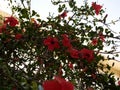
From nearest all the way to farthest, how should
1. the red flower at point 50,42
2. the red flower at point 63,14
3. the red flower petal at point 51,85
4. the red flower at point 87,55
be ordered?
the red flower petal at point 51,85 → the red flower at point 50,42 → the red flower at point 87,55 → the red flower at point 63,14

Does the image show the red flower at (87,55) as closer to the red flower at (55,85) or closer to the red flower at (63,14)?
→ the red flower at (63,14)

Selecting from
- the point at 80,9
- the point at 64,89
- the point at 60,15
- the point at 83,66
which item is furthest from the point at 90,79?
the point at 64,89

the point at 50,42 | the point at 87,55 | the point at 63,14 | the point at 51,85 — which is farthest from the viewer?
the point at 63,14

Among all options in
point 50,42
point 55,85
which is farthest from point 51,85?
point 50,42

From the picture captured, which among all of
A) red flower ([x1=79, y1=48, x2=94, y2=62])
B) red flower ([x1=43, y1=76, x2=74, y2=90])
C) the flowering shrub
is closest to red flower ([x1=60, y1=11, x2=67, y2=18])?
the flowering shrub

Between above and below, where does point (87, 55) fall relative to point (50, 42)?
below

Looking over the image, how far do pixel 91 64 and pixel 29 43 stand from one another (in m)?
0.73

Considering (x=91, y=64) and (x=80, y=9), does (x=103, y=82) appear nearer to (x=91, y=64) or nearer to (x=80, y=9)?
(x=91, y=64)

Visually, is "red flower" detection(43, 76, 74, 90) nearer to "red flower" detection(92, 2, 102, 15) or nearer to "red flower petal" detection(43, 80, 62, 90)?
"red flower petal" detection(43, 80, 62, 90)

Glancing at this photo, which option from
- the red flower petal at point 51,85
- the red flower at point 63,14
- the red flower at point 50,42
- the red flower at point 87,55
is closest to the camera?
the red flower petal at point 51,85

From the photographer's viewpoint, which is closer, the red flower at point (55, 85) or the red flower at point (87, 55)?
the red flower at point (55, 85)

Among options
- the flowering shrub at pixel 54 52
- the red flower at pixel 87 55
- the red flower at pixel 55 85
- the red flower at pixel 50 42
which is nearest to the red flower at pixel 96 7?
the flowering shrub at pixel 54 52

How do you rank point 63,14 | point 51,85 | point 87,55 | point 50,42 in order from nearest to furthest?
point 51,85 → point 50,42 → point 87,55 → point 63,14

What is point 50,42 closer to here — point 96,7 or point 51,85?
point 96,7
